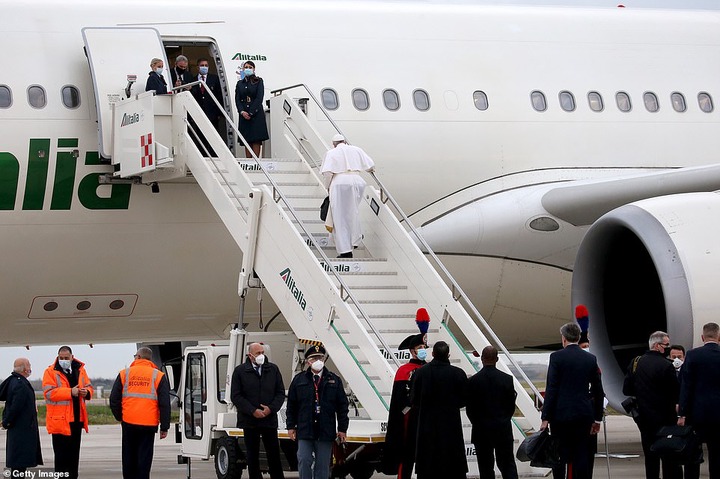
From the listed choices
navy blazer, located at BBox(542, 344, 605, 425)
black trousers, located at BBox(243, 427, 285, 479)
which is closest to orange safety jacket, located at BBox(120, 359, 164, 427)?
black trousers, located at BBox(243, 427, 285, 479)

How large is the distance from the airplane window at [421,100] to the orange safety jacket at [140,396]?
4310 mm

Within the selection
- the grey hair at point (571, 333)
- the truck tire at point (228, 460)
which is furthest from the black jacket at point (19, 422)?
the grey hair at point (571, 333)

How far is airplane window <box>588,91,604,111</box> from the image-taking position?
551 inches

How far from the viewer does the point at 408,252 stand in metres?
11.1

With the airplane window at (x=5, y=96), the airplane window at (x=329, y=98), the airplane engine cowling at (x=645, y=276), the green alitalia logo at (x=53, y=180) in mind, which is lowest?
the airplane engine cowling at (x=645, y=276)

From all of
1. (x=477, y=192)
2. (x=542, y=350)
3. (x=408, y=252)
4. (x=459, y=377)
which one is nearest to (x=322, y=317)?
(x=408, y=252)

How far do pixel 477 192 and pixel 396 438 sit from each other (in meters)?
4.66

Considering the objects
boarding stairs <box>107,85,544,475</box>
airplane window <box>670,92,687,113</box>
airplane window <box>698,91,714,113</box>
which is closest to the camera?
boarding stairs <box>107,85,544,475</box>

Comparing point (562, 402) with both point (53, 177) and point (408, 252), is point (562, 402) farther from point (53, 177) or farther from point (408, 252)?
point (53, 177)

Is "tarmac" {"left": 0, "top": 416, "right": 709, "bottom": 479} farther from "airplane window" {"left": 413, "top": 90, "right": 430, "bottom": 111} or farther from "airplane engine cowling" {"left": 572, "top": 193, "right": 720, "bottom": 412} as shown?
"airplane window" {"left": 413, "top": 90, "right": 430, "bottom": 111}

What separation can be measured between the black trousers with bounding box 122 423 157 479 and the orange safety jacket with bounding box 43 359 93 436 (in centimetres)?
71

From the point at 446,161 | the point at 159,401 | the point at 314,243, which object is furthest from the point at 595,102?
the point at 159,401

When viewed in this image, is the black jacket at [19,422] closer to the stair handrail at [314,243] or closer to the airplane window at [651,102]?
the stair handrail at [314,243]

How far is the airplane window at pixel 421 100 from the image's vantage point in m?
13.3
